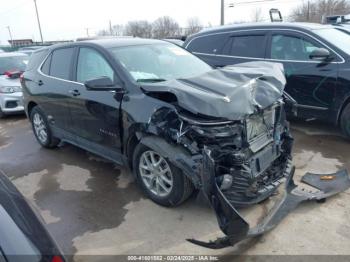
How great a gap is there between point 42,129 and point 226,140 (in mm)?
3795

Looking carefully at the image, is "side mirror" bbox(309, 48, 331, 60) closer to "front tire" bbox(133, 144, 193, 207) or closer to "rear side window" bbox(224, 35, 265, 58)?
"rear side window" bbox(224, 35, 265, 58)

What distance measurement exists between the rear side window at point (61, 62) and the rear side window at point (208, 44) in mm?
2836

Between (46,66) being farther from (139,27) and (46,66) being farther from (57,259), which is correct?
(139,27)

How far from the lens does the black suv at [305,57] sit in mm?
5371

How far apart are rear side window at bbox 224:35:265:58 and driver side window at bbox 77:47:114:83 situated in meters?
2.98

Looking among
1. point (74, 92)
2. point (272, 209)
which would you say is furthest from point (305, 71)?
point (74, 92)

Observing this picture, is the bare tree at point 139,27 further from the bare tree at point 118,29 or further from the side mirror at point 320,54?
the side mirror at point 320,54

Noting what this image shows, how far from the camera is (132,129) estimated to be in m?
3.79

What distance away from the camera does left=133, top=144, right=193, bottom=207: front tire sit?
3488mm

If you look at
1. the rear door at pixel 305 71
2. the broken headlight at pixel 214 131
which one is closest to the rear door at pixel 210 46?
the rear door at pixel 305 71

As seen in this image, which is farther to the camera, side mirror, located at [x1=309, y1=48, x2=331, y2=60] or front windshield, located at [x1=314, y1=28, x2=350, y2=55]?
front windshield, located at [x1=314, y1=28, x2=350, y2=55]

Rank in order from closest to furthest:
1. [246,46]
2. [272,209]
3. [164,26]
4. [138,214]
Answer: [272,209] → [138,214] → [246,46] → [164,26]

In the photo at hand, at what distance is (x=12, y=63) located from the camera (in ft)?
31.8

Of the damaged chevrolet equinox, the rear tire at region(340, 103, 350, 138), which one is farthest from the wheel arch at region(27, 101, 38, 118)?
the rear tire at region(340, 103, 350, 138)
